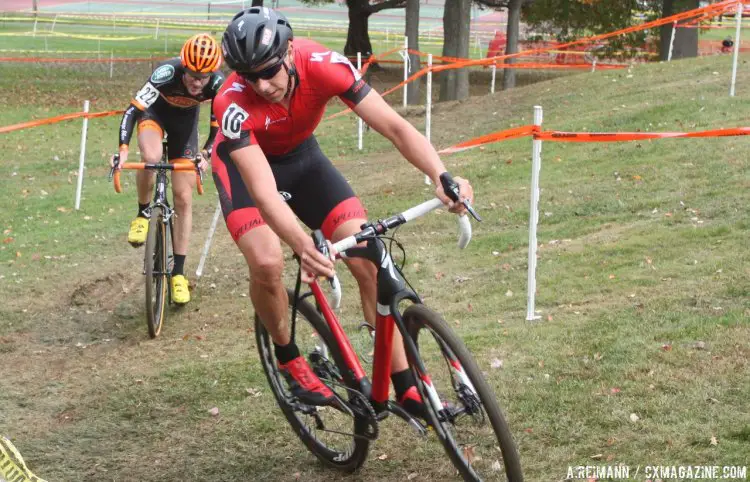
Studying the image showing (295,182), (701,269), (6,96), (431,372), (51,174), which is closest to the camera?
(431,372)

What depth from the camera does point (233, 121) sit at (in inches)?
189

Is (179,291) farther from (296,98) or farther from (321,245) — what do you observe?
(321,245)

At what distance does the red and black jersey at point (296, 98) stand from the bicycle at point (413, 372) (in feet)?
2.75

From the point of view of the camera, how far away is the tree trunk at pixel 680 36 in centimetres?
2936

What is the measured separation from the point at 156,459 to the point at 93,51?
33416 millimetres

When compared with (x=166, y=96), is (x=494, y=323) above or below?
below

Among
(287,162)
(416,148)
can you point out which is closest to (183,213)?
(287,162)

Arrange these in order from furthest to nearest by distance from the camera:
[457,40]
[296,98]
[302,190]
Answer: [457,40] < [302,190] < [296,98]

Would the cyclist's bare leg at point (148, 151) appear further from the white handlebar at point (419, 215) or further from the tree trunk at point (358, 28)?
the tree trunk at point (358, 28)

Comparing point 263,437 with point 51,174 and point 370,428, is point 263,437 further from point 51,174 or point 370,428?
point 51,174

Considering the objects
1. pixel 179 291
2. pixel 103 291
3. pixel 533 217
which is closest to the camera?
pixel 533 217

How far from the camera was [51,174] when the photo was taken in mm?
17172

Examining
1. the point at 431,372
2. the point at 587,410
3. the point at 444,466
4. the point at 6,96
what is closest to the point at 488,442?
the point at 431,372

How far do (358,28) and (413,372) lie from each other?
32.2 meters
